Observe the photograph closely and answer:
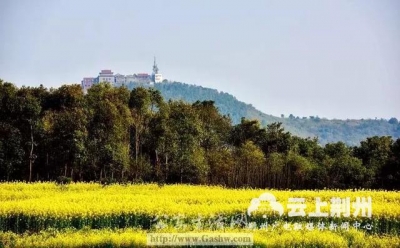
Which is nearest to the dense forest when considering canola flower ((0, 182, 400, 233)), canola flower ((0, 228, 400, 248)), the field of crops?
canola flower ((0, 182, 400, 233))

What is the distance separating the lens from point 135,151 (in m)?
51.0

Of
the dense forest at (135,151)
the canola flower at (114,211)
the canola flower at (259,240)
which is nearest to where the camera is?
the canola flower at (259,240)

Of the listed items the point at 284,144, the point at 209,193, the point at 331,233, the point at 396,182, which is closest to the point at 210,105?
the point at 284,144

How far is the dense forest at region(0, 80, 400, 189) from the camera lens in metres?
42.9

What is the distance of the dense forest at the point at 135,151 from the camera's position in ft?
141

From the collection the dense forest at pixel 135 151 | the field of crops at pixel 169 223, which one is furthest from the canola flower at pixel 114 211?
the dense forest at pixel 135 151

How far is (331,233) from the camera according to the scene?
19562mm

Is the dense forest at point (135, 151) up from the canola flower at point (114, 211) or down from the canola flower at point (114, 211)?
up

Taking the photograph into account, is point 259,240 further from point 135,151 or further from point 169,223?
point 135,151

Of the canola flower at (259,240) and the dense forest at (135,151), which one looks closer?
the canola flower at (259,240)

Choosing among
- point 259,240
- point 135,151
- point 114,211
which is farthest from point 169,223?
point 135,151

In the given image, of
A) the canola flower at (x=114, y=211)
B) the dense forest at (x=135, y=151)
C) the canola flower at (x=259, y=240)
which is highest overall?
the dense forest at (x=135, y=151)

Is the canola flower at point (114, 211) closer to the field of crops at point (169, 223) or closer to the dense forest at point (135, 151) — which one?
the field of crops at point (169, 223)

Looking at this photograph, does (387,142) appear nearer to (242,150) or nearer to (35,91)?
(242,150)
